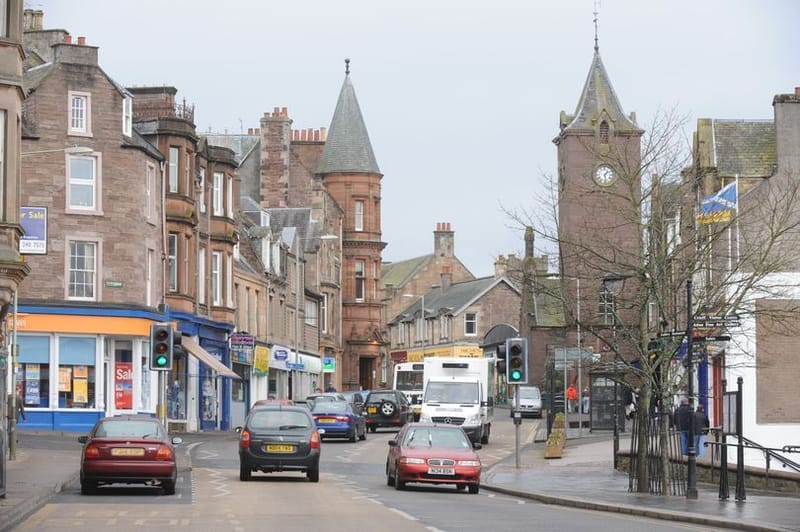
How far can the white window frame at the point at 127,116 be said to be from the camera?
51938 mm

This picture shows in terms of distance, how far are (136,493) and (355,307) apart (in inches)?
3113

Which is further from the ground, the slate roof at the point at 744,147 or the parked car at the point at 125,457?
the slate roof at the point at 744,147

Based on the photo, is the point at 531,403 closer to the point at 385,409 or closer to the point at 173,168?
the point at 385,409

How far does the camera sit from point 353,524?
2123cm

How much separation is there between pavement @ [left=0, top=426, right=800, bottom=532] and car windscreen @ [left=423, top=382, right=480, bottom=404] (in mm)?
3302

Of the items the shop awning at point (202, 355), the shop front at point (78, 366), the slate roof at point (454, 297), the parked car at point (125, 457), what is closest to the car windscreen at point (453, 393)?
the shop front at point (78, 366)

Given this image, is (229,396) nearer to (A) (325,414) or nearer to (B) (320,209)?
(A) (325,414)

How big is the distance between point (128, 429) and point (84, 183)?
24.2 metres

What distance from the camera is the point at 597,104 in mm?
102312

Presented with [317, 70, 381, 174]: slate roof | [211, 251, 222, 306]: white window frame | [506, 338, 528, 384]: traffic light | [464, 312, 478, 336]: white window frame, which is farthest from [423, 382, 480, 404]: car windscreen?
[464, 312, 478, 336]: white window frame

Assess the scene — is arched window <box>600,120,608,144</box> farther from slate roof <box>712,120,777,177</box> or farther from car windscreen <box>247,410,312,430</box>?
car windscreen <box>247,410,312,430</box>

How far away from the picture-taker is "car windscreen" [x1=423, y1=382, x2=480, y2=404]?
50.0m

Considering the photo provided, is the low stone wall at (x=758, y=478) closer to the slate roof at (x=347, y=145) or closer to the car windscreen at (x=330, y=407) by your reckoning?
the car windscreen at (x=330, y=407)

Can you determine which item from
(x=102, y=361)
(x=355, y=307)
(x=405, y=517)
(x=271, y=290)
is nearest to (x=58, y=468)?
(x=405, y=517)
